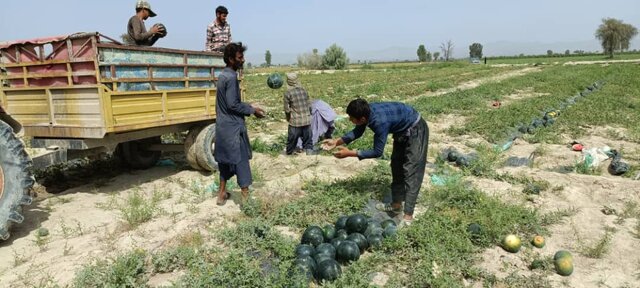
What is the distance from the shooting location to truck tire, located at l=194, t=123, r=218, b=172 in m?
7.10

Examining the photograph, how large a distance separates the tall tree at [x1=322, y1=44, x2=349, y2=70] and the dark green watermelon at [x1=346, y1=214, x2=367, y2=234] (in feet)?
211

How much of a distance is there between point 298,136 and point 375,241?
4540 mm

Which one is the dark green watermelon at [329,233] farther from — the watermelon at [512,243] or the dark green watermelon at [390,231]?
the watermelon at [512,243]

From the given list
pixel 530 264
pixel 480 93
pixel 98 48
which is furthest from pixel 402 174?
pixel 480 93

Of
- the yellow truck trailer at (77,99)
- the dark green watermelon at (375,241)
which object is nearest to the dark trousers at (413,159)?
the dark green watermelon at (375,241)

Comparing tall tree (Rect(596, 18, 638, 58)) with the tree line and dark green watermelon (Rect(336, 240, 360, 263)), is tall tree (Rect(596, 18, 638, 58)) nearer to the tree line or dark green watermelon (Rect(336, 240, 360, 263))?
the tree line

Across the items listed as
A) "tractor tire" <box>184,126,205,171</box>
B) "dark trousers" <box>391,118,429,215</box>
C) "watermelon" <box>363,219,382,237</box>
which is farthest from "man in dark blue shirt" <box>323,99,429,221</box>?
"tractor tire" <box>184,126,205,171</box>

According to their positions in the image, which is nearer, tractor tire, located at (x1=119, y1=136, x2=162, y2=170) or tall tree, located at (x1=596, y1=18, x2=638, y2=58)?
tractor tire, located at (x1=119, y1=136, x2=162, y2=170)

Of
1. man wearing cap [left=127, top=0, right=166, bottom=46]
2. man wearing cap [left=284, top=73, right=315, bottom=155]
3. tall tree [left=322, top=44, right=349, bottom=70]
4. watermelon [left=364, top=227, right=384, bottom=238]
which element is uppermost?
tall tree [left=322, top=44, right=349, bottom=70]

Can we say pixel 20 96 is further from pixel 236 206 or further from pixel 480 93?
pixel 480 93

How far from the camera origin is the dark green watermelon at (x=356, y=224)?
479cm

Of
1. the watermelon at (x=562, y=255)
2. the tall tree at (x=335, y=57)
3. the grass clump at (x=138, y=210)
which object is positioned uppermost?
the tall tree at (x=335, y=57)

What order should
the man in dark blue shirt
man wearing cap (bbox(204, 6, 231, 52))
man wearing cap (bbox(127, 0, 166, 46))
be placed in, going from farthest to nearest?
1. man wearing cap (bbox(204, 6, 231, 52))
2. man wearing cap (bbox(127, 0, 166, 46))
3. the man in dark blue shirt

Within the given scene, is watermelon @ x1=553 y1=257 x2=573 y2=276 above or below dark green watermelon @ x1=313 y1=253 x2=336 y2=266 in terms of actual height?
below
